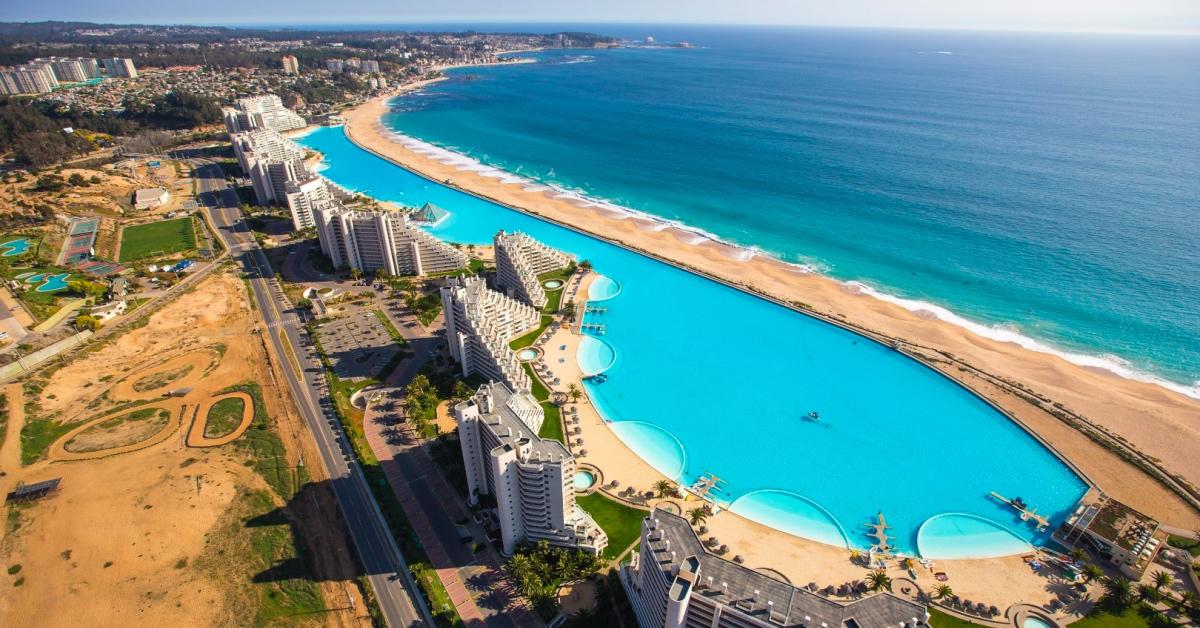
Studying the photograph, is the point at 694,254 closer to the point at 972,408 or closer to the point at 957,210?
the point at 972,408

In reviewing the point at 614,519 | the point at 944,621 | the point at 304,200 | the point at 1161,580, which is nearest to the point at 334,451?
the point at 614,519

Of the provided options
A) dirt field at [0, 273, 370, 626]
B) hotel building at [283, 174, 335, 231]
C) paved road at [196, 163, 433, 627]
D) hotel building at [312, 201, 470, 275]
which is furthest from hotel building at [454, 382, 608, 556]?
hotel building at [283, 174, 335, 231]

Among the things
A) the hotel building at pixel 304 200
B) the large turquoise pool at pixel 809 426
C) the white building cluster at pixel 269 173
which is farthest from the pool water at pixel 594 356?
the white building cluster at pixel 269 173

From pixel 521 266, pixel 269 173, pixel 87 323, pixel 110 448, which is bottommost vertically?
pixel 110 448

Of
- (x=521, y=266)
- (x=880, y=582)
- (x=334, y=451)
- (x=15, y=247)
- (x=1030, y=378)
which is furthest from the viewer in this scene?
(x=15, y=247)

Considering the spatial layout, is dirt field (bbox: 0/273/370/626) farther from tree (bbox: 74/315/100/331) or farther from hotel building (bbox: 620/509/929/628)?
hotel building (bbox: 620/509/929/628)

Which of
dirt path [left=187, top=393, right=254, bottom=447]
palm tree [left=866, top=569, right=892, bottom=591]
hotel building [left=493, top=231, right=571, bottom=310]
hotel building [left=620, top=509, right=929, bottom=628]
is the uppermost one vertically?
hotel building [left=620, top=509, right=929, bottom=628]

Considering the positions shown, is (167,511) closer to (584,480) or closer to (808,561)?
(584,480)
